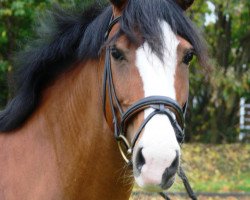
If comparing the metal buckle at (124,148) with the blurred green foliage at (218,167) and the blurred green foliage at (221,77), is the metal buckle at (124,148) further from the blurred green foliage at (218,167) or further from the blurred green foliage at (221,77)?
the blurred green foliage at (221,77)

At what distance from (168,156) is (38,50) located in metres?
1.26

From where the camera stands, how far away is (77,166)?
9.71 ft

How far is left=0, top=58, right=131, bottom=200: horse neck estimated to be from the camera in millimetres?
2932

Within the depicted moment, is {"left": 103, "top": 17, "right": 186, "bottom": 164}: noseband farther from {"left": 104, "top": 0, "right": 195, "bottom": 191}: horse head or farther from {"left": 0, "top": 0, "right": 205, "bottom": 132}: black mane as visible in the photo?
{"left": 0, "top": 0, "right": 205, "bottom": 132}: black mane

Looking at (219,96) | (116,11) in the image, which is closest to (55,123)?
(116,11)

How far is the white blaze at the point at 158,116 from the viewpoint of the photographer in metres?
2.39

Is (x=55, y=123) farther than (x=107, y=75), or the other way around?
(x=55, y=123)

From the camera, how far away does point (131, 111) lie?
2605 mm

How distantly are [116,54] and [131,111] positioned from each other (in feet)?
1.14

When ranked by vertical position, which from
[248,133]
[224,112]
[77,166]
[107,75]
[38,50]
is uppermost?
[38,50]

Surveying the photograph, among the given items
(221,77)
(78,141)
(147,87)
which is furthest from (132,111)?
(221,77)

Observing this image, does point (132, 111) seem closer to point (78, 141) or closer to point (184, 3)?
point (78, 141)

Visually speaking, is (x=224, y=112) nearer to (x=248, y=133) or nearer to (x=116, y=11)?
(x=248, y=133)

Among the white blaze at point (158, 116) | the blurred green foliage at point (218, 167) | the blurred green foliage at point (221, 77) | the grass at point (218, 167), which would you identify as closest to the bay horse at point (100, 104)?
the white blaze at point (158, 116)
